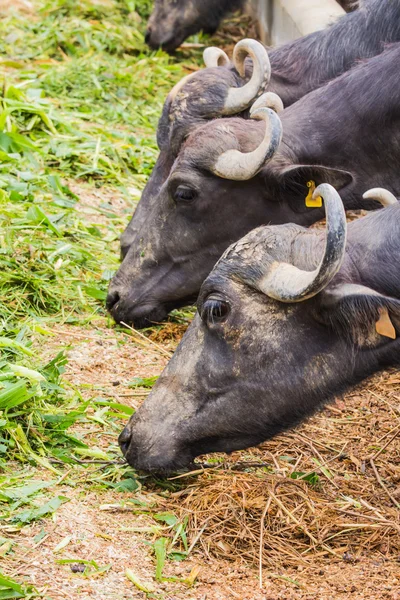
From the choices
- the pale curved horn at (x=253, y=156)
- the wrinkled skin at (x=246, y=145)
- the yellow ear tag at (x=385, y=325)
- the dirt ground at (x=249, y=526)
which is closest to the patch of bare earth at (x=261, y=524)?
the dirt ground at (x=249, y=526)

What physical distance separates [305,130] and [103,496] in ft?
9.43

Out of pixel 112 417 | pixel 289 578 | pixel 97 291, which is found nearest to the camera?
pixel 289 578

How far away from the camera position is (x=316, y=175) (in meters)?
6.01

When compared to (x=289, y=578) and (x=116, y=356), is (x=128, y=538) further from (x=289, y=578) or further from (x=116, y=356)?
(x=116, y=356)

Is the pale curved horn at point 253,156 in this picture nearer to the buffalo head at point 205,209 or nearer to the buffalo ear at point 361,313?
the buffalo head at point 205,209

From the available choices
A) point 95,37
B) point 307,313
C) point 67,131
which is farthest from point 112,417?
point 95,37

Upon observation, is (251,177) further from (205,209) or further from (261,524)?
(261,524)

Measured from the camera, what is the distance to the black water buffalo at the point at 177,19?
12.2m

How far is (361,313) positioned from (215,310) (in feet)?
2.26

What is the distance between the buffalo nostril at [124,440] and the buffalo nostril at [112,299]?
6.31ft

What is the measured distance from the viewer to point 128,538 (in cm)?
440

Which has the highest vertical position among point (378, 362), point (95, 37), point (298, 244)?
point (298, 244)

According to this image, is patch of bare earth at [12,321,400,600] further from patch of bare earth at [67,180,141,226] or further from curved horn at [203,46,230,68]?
curved horn at [203,46,230,68]

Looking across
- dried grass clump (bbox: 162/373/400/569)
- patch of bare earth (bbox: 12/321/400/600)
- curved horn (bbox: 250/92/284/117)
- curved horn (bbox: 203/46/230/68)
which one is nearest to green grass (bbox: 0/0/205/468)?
patch of bare earth (bbox: 12/321/400/600)
